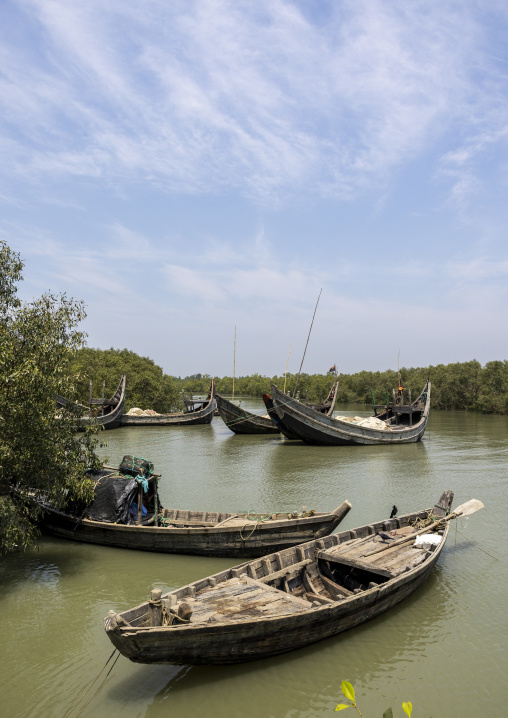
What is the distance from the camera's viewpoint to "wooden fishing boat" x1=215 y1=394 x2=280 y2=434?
35969mm

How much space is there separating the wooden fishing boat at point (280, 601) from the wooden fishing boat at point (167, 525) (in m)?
0.91

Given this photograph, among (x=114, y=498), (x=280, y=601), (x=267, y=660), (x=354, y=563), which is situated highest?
Result: (x=114, y=498)

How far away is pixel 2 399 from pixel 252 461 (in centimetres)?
1726

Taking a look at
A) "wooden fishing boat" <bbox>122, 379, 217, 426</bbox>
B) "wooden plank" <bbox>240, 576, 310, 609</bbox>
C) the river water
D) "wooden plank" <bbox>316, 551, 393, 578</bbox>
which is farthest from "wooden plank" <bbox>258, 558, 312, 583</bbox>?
"wooden fishing boat" <bbox>122, 379, 217, 426</bbox>

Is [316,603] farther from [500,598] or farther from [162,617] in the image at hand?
[500,598]

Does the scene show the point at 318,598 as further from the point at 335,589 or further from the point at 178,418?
the point at 178,418

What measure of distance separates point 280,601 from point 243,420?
93.6ft

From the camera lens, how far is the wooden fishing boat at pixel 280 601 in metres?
6.32

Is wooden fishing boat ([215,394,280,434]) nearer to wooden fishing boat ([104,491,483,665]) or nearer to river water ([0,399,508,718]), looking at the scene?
river water ([0,399,508,718])

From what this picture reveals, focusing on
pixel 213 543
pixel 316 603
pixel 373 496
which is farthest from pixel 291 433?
pixel 316 603

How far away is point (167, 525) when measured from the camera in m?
12.2

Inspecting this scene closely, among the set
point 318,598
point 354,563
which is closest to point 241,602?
point 318,598

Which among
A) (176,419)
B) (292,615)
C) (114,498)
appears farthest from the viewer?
(176,419)

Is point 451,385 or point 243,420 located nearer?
point 243,420
